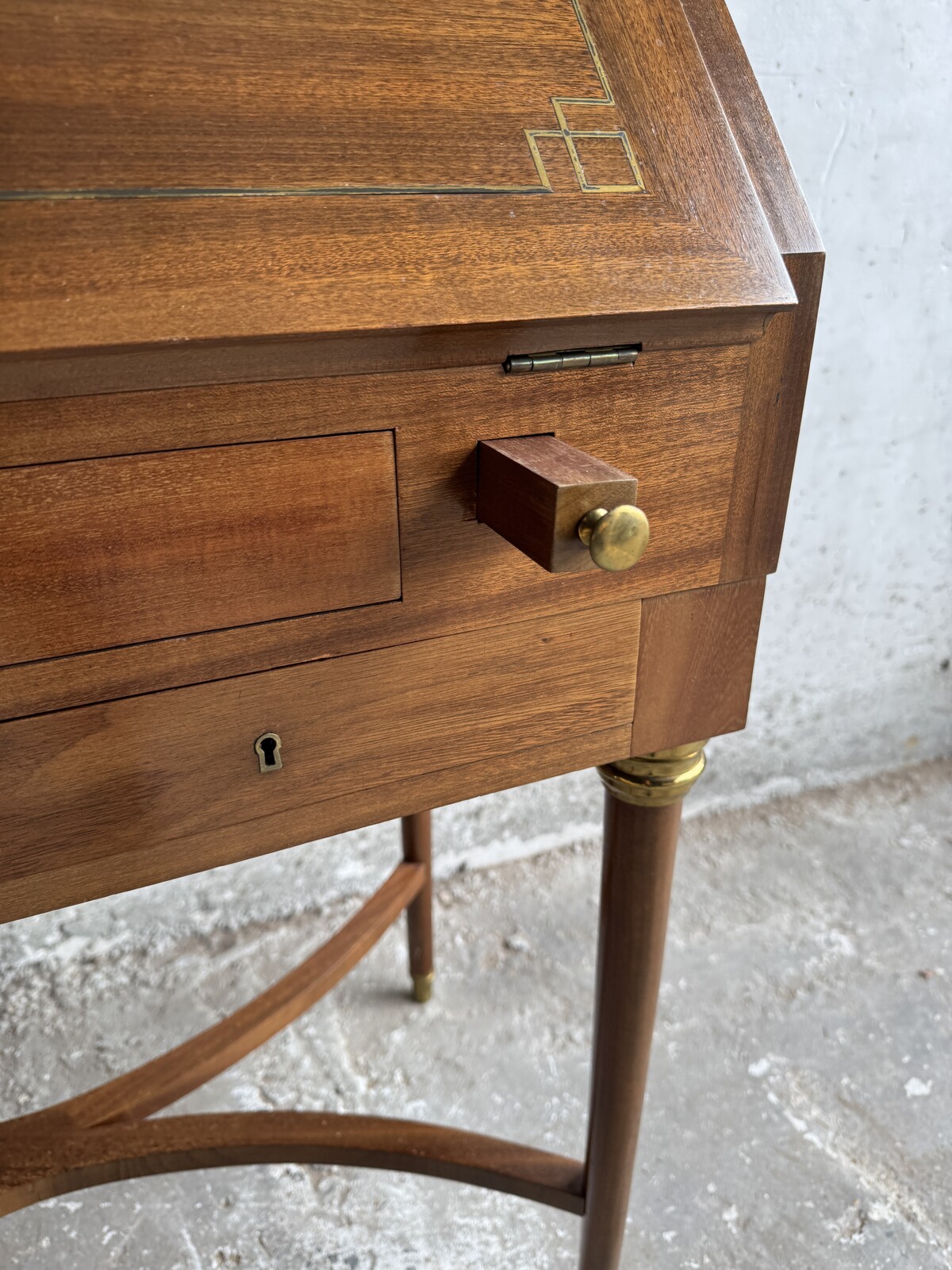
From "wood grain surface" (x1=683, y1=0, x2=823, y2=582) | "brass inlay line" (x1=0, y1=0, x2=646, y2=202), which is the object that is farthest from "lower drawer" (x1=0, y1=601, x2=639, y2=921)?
"brass inlay line" (x1=0, y1=0, x2=646, y2=202)

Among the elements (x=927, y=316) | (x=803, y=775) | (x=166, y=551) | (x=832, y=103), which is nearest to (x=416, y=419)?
(x=166, y=551)

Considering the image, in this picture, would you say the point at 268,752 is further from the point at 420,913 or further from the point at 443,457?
the point at 420,913

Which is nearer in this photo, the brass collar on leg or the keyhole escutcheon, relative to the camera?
the keyhole escutcheon

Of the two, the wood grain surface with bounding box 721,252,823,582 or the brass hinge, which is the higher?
the brass hinge

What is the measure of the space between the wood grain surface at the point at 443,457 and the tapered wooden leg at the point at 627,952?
150mm

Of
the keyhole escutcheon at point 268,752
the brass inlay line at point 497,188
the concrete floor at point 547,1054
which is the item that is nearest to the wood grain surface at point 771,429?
the brass inlay line at point 497,188

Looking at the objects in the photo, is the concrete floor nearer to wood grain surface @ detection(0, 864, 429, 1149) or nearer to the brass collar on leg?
wood grain surface @ detection(0, 864, 429, 1149)

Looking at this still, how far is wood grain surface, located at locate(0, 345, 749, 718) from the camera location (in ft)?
A: 1.34

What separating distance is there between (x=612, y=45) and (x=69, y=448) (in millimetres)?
329

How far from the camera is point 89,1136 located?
2.65ft

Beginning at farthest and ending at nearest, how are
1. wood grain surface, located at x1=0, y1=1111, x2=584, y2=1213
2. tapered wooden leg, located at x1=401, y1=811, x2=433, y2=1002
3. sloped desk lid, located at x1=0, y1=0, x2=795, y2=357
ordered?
tapered wooden leg, located at x1=401, y1=811, x2=433, y2=1002
wood grain surface, located at x1=0, y1=1111, x2=584, y2=1213
sloped desk lid, located at x1=0, y1=0, x2=795, y2=357

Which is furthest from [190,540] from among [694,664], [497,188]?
[694,664]

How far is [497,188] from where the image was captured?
445mm

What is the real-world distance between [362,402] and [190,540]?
10cm
